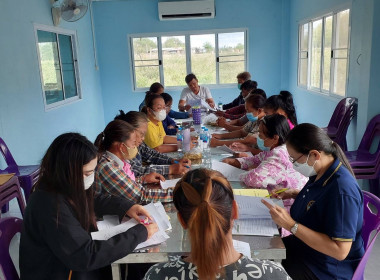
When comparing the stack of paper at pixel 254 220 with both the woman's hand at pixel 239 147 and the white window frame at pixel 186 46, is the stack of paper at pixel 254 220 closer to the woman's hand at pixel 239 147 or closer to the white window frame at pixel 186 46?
the woman's hand at pixel 239 147

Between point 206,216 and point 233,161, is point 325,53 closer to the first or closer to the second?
point 233,161

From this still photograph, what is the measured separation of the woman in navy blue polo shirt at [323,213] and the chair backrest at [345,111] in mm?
2324

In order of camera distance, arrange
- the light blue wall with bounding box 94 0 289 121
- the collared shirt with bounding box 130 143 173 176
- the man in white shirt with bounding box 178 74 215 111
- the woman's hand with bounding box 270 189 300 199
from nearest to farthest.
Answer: the woman's hand with bounding box 270 189 300 199 → the collared shirt with bounding box 130 143 173 176 → the man in white shirt with bounding box 178 74 215 111 → the light blue wall with bounding box 94 0 289 121

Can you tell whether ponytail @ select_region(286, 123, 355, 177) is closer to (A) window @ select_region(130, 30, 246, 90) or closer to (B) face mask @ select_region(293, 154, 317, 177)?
(B) face mask @ select_region(293, 154, 317, 177)

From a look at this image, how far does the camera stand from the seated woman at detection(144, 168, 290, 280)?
799 millimetres

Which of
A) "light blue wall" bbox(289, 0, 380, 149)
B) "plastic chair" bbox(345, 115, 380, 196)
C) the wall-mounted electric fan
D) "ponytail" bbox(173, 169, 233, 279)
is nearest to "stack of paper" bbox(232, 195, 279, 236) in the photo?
"ponytail" bbox(173, 169, 233, 279)

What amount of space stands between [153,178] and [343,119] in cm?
240

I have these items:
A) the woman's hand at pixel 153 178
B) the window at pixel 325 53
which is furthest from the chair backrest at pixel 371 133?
the woman's hand at pixel 153 178

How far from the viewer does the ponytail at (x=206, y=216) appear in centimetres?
80

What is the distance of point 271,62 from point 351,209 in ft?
18.4

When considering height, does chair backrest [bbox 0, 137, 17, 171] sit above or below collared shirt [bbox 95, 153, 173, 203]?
below

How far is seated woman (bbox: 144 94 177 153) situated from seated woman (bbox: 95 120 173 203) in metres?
0.92

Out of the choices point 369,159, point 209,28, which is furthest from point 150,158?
point 209,28

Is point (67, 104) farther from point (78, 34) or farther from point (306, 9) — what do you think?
point (306, 9)
